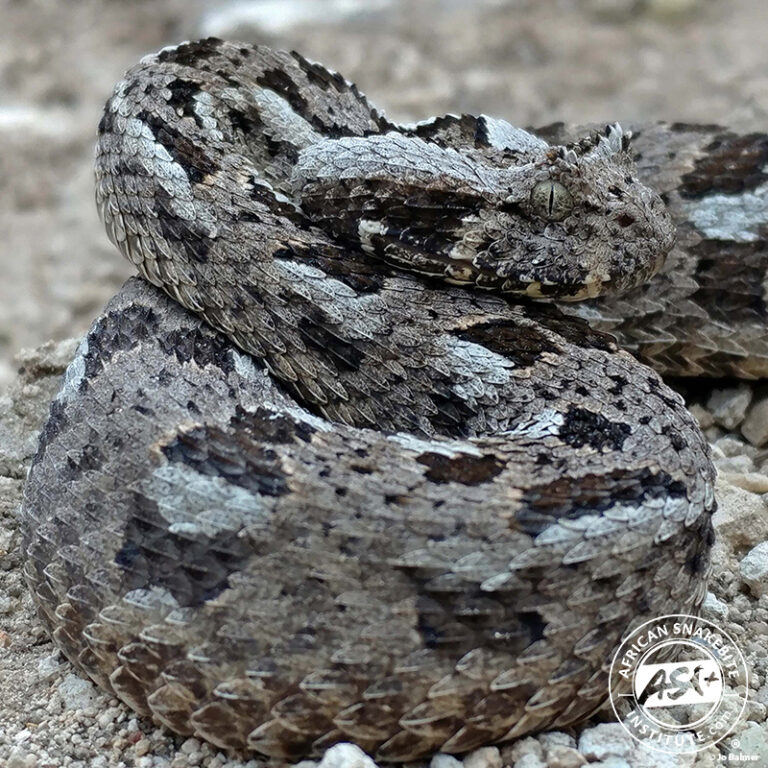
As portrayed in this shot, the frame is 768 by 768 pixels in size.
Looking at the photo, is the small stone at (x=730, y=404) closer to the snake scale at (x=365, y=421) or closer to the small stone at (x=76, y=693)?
the snake scale at (x=365, y=421)

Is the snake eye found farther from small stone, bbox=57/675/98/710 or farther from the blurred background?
the blurred background

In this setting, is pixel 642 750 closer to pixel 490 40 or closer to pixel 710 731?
pixel 710 731

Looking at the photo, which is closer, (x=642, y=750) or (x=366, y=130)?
(x=642, y=750)

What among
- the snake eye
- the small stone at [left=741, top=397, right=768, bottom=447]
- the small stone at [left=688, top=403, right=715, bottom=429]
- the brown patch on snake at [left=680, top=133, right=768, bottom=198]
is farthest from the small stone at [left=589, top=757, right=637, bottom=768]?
the brown patch on snake at [left=680, top=133, right=768, bottom=198]

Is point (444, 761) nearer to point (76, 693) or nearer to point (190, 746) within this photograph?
point (190, 746)

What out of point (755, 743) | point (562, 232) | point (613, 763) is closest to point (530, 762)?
point (613, 763)

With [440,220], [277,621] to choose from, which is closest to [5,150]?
[440,220]

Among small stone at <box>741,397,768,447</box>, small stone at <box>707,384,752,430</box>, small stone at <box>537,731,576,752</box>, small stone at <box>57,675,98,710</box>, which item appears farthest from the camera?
small stone at <box>707,384,752,430</box>
